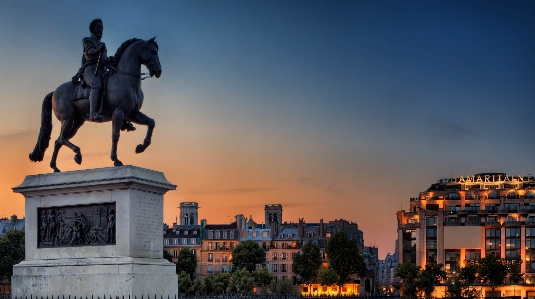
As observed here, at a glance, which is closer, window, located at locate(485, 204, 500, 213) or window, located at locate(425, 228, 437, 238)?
window, located at locate(425, 228, 437, 238)

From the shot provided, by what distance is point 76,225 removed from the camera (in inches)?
844

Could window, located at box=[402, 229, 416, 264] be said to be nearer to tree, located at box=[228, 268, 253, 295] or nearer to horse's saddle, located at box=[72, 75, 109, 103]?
tree, located at box=[228, 268, 253, 295]

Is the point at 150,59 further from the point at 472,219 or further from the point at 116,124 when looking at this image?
the point at 472,219

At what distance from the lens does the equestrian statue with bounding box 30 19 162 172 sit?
21.8m

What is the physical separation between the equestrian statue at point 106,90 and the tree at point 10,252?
68.3 metres

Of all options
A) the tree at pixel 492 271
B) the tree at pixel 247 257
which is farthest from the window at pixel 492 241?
the tree at pixel 247 257

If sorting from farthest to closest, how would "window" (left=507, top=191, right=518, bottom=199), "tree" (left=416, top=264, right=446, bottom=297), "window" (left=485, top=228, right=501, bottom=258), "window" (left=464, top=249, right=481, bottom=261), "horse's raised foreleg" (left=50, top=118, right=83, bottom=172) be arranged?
"window" (left=507, top=191, right=518, bottom=199), "window" (left=464, top=249, right=481, bottom=261), "window" (left=485, top=228, right=501, bottom=258), "tree" (left=416, top=264, right=446, bottom=297), "horse's raised foreleg" (left=50, top=118, right=83, bottom=172)

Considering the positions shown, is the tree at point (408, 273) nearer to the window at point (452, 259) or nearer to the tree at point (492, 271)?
the tree at point (492, 271)

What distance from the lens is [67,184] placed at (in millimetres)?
21500

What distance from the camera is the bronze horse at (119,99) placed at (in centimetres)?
2177

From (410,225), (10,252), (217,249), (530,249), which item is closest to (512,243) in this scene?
(530,249)

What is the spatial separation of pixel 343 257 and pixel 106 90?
89626 millimetres

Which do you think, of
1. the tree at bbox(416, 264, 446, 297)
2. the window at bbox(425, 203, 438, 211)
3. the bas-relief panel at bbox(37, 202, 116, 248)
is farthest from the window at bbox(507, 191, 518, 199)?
the bas-relief panel at bbox(37, 202, 116, 248)

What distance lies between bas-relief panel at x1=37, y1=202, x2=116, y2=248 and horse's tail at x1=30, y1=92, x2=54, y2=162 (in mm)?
2118
